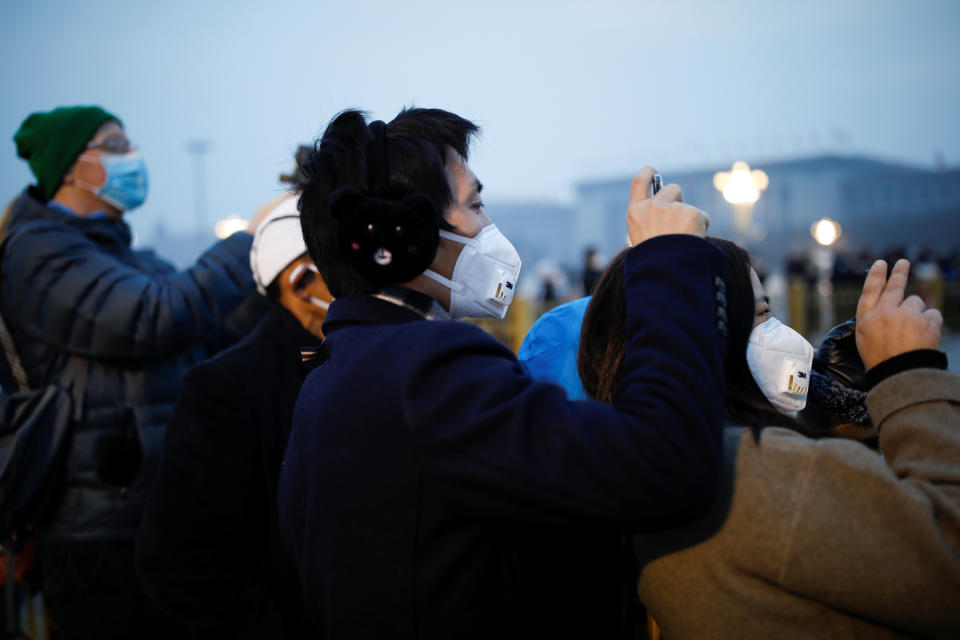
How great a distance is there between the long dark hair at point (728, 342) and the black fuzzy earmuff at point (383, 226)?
1.51ft

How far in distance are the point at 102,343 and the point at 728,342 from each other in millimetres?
2184

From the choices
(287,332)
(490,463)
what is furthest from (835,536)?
(287,332)

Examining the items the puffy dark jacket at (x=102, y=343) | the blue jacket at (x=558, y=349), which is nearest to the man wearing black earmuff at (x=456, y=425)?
the blue jacket at (x=558, y=349)

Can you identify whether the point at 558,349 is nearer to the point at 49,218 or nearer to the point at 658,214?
the point at 658,214

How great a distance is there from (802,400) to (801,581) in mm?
552

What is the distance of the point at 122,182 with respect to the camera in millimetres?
3318

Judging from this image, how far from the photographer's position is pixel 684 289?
1.25 m

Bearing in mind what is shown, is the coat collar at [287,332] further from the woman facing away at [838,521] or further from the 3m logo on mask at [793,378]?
the 3m logo on mask at [793,378]

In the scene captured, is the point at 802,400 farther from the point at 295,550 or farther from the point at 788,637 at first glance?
the point at 295,550

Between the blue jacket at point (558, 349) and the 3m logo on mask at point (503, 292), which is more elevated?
the 3m logo on mask at point (503, 292)

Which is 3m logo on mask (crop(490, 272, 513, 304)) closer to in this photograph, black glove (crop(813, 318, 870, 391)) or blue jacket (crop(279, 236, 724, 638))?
blue jacket (crop(279, 236, 724, 638))

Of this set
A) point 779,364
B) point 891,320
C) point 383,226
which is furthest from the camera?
point 779,364

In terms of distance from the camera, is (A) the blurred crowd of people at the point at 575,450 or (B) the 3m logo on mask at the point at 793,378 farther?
(B) the 3m logo on mask at the point at 793,378

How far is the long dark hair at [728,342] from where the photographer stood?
1479mm
